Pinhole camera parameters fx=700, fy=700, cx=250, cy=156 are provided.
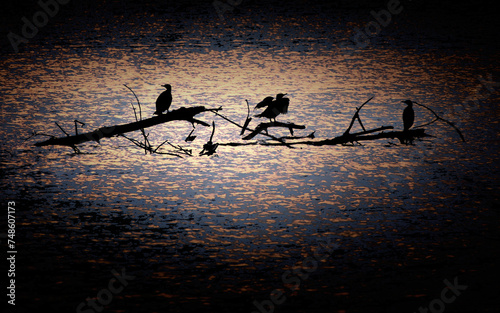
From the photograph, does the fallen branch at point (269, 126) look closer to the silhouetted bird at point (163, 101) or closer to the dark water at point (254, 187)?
the dark water at point (254, 187)

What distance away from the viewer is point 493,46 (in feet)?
30.2

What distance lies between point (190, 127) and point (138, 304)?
3.07 meters

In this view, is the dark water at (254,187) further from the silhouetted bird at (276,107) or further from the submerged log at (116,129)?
the silhouetted bird at (276,107)

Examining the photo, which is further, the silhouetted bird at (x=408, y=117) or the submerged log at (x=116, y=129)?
the silhouetted bird at (x=408, y=117)

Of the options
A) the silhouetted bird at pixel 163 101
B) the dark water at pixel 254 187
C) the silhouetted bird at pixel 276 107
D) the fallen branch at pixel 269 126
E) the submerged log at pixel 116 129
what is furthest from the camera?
the silhouetted bird at pixel 163 101

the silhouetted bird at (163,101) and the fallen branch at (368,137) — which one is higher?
the silhouetted bird at (163,101)

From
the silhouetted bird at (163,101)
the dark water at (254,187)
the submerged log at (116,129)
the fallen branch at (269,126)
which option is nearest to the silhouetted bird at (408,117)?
the dark water at (254,187)

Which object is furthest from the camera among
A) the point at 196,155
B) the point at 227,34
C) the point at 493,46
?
the point at 227,34

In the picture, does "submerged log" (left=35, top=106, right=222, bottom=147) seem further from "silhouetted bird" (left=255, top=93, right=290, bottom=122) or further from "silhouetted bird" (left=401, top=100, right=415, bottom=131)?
"silhouetted bird" (left=401, top=100, right=415, bottom=131)

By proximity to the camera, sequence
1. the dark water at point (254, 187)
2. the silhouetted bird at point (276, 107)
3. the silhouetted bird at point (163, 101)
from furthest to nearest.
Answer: the silhouetted bird at point (163, 101), the silhouetted bird at point (276, 107), the dark water at point (254, 187)

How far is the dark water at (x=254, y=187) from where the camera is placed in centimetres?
333

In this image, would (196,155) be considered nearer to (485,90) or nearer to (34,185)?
(34,185)

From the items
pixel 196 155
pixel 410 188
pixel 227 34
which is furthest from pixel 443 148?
pixel 227 34

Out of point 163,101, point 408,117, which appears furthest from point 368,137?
point 163,101
